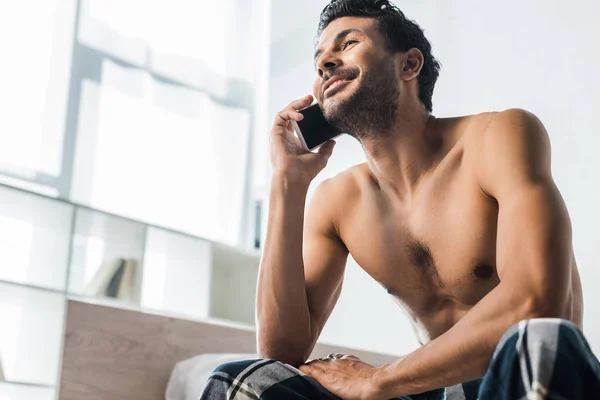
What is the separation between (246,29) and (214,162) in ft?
1.87

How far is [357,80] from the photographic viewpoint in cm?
131

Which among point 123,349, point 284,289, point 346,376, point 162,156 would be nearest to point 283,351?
point 284,289

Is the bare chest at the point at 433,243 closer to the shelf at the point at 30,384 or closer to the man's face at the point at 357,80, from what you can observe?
the man's face at the point at 357,80

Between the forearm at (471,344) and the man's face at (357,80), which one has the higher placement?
the man's face at (357,80)

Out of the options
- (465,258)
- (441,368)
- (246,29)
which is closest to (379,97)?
(465,258)

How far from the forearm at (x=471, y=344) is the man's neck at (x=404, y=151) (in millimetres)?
436

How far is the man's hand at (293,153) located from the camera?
4.39 feet

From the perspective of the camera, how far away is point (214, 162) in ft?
8.17

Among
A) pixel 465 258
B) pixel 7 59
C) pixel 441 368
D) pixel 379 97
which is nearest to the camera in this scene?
pixel 441 368

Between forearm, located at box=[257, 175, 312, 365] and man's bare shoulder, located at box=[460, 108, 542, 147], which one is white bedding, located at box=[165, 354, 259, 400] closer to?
forearm, located at box=[257, 175, 312, 365]

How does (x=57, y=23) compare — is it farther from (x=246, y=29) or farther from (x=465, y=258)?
(x=465, y=258)

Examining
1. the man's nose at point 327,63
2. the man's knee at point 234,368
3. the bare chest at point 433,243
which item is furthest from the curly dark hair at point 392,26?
the man's knee at point 234,368

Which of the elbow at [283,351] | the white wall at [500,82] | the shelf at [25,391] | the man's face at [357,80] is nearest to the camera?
the elbow at [283,351]

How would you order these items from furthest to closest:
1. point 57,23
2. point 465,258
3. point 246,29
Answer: point 246,29
point 57,23
point 465,258
